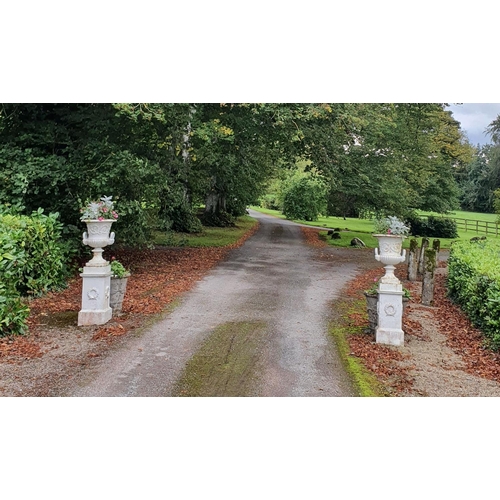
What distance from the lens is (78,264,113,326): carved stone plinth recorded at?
6027mm

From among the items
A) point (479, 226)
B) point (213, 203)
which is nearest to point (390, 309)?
point (479, 226)

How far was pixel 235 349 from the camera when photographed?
5195 mm

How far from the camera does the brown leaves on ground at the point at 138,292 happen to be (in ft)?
17.6

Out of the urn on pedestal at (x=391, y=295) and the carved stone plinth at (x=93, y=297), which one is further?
the carved stone plinth at (x=93, y=297)

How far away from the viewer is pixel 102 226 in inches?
245

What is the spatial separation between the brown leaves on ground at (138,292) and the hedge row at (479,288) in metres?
4.28

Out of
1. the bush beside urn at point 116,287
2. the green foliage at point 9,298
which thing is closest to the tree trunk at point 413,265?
the bush beside urn at point 116,287

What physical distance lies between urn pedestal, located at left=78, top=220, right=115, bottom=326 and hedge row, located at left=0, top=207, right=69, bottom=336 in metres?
0.70

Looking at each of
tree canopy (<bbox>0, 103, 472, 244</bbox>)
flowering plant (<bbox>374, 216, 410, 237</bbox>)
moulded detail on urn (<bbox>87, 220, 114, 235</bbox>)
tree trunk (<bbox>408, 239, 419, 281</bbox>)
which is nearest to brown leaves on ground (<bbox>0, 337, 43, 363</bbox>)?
moulded detail on urn (<bbox>87, 220, 114, 235</bbox>)

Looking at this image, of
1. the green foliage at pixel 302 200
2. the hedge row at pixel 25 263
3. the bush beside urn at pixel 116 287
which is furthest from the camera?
the green foliage at pixel 302 200

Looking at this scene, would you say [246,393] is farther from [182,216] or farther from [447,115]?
[447,115]

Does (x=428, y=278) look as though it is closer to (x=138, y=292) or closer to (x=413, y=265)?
(x=413, y=265)

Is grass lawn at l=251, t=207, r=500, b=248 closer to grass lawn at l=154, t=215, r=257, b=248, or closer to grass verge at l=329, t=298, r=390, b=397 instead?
grass lawn at l=154, t=215, r=257, b=248

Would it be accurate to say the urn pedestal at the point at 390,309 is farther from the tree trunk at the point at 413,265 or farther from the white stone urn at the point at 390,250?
the tree trunk at the point at 413,265
